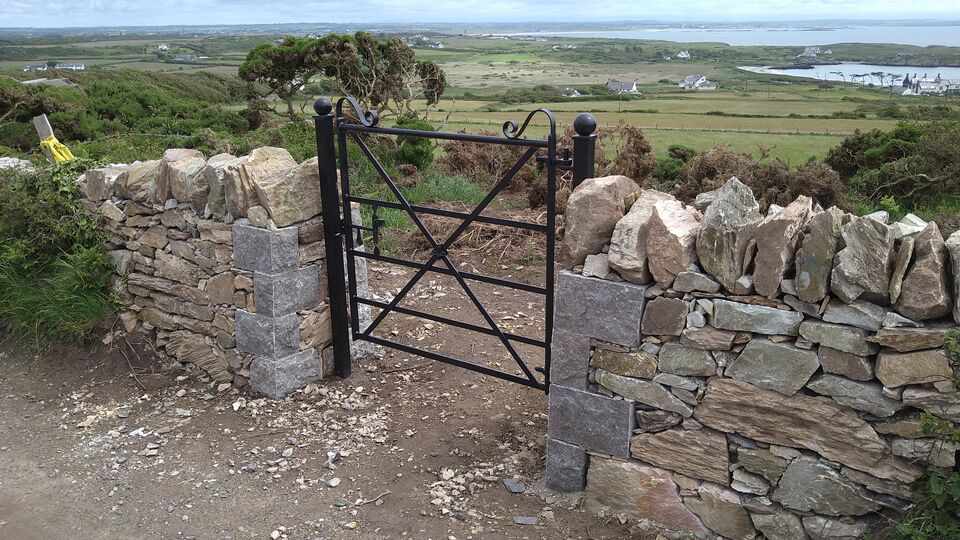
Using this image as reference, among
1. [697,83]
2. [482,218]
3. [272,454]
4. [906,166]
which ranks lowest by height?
[272,454]

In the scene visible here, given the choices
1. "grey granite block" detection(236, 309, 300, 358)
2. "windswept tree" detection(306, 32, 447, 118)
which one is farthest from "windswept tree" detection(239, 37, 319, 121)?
"grey granite block" detection(236, 309, 300, 358)

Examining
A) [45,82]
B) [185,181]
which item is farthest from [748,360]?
[45,82]

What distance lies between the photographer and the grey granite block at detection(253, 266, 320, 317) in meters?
5.46

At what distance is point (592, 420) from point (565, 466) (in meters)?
0.42

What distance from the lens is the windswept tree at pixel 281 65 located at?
44.1 feet

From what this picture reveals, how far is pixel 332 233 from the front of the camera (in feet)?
18.5

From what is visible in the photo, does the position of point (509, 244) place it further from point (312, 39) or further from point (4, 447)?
point (312, 39)

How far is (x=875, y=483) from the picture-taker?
3.40 m

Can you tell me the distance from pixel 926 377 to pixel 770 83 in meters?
10.5

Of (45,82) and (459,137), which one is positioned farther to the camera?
(45,82)

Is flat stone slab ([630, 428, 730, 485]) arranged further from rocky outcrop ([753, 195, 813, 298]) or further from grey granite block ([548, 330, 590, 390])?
rocky outcrop ([753, 195, 813, 298])

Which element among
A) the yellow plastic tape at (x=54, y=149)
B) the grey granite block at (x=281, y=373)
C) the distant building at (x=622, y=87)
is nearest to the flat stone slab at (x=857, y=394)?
the grey granite block at (x=281, y=373)

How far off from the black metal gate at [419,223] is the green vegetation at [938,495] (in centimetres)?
215

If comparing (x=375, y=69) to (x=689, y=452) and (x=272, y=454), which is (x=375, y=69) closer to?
(x=272, y=454)
